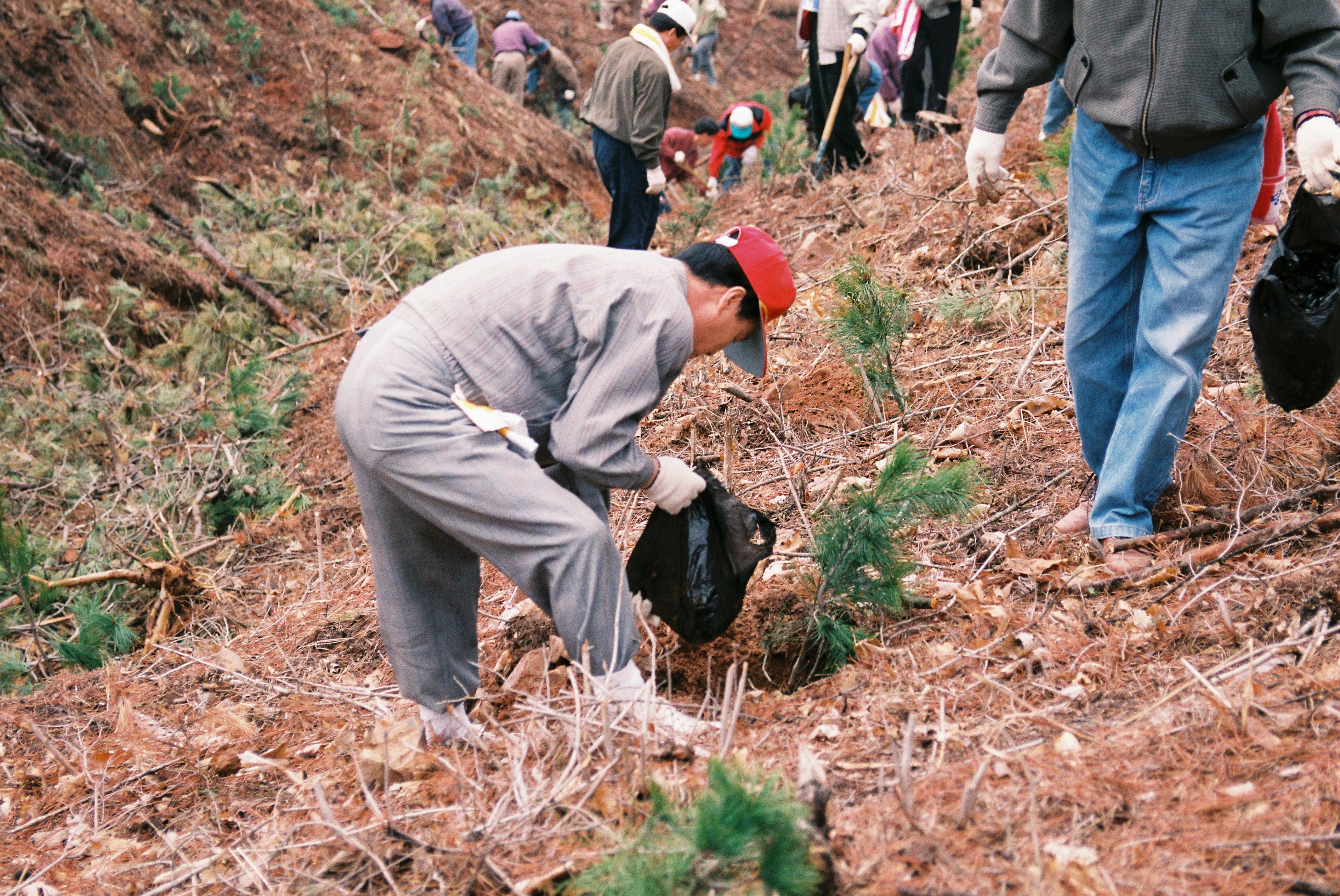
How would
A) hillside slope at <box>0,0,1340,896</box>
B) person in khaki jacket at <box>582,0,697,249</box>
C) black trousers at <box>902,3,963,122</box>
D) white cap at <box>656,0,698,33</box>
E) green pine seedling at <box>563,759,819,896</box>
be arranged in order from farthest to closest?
1. black trousers at <box>902,3,963,122</box>
2. white cap at <box>656,0,698,33</box>
3. person in khaki jacket at <box>582,0,697,249</box>
4. hillside slope at <box>0,0,1340,896</box>
5. green pine seedling at <box>563,759,819,896</box>

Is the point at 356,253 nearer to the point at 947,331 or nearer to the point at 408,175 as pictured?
the point at 408,175

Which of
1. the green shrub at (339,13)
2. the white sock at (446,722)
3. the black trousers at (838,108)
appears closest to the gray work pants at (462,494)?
the white sock at (446,722)

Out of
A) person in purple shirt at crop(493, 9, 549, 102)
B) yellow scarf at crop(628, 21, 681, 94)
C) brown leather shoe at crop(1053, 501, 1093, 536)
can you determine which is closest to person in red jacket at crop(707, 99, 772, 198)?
yellow scarf at crop(628, 21, 681, 94)

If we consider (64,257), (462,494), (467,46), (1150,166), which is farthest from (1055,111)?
(467,46)

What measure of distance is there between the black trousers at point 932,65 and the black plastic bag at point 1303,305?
17.9 feet

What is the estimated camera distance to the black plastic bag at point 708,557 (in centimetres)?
246

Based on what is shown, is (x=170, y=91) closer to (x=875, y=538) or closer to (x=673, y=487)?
(x=673, y=487)

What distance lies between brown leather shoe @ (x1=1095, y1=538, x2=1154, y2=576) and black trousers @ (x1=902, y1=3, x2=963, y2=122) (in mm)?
5546

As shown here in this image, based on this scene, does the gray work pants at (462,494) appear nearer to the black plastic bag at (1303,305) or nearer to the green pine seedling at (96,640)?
the black plastic bag at (1303,305)

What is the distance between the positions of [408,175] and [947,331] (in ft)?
22.2

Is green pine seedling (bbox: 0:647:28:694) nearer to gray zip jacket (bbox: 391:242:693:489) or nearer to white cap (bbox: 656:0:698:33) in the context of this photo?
gray zip jacket (bbox: 391:242:693:489)

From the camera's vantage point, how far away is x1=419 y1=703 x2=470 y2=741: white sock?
2438 mm

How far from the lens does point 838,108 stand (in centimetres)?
696

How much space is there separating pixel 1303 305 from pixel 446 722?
2.27 m
